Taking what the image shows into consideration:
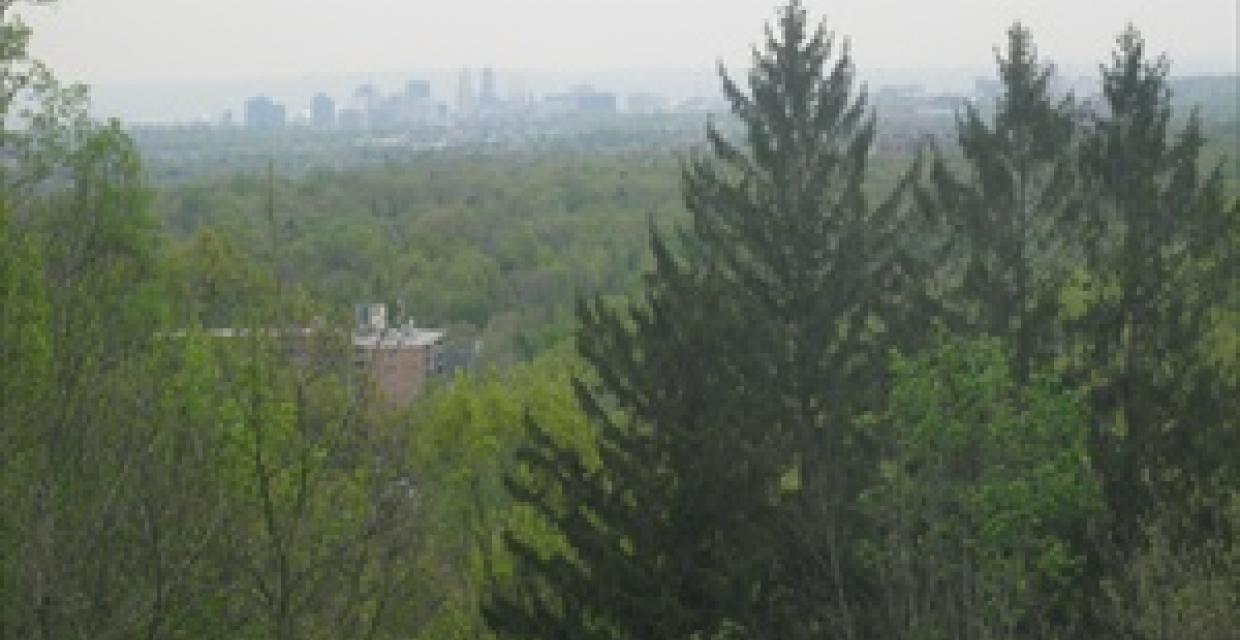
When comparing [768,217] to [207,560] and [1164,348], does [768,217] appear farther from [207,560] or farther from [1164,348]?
[207,560]

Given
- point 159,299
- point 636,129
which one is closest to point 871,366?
point 159,299

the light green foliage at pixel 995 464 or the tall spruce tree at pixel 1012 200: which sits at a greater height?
the tall spruce tree at pixel 1012 200

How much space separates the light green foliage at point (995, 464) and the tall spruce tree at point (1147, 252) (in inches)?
74.6

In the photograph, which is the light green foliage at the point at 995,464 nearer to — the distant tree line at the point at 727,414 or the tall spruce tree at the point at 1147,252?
the distant tree line at the point at 727,414

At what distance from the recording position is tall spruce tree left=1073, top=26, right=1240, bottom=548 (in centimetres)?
1719

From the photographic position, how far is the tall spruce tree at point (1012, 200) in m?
18.1

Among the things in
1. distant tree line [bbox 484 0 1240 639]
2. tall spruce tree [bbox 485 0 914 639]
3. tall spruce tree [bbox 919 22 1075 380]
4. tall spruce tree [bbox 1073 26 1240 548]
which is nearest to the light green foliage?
distant tree line [bbox 484 0 1240 639]

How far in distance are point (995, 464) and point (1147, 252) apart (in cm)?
494

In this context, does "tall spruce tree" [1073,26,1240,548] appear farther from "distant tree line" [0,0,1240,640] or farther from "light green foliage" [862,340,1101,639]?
"light green foliage" [862,340,1101,639]

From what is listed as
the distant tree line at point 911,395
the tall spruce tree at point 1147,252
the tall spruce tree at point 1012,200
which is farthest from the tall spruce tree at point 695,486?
the tall spruce tree at point 1147,252

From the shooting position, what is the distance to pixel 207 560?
6.80 metres

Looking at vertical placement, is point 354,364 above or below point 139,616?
above

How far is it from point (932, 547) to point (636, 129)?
158276mm

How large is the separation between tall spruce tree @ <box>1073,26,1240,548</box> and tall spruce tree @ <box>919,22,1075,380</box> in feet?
1.48
